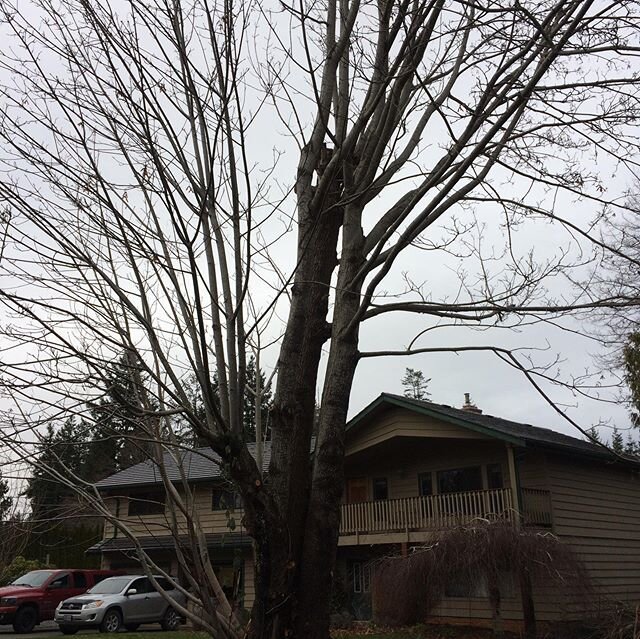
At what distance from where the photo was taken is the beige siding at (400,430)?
19.0 m

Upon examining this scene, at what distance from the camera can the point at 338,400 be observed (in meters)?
4.45

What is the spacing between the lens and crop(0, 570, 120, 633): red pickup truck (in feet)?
64.8

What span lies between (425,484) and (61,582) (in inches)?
450

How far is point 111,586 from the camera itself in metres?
19.8

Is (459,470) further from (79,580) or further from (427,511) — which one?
(79,580)

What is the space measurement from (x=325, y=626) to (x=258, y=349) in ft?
7.20

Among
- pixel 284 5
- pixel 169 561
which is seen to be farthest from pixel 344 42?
pixel 169 561

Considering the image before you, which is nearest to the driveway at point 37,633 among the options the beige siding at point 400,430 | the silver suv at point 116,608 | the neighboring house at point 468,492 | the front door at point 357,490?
the silver suv at point 116,608

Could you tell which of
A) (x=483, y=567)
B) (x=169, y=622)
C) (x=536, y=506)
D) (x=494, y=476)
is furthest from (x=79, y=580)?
(x=536, y=506)

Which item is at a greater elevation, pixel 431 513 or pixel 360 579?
pixel 431 513

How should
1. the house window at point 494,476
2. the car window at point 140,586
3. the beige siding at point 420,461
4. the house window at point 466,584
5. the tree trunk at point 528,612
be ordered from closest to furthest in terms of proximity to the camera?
the house window at point 466,584, the tree trunk at point 528,612, the house window at point 494,476, the beige siding at point 420,461, the car window at point 140,586

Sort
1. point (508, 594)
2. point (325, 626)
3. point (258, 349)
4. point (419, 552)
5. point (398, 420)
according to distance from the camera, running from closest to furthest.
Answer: point (325, 626), point (258, 349), point (419, 552), point (508, 594), point (398, 420)

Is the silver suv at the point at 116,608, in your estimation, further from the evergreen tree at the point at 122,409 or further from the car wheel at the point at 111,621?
the evergreen tree at the point at 122,409

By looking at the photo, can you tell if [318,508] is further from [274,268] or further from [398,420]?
[398,420]
